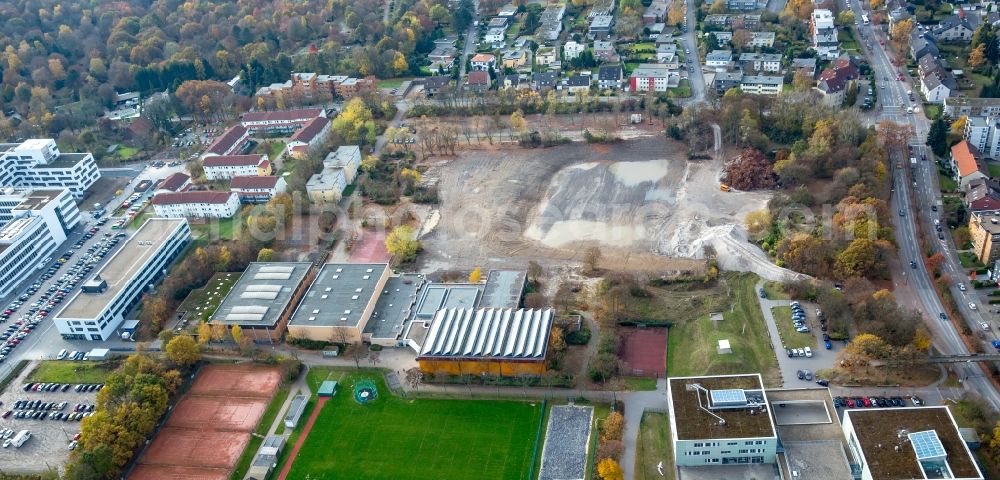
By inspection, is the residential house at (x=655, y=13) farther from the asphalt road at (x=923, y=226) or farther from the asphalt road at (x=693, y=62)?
the asphalt road at (x=923, y=226)

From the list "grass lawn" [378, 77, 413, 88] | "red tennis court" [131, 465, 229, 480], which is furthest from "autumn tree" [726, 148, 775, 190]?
"grass lawn" [378, 77, 413, 88]

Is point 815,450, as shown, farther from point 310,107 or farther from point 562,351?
point 310,107

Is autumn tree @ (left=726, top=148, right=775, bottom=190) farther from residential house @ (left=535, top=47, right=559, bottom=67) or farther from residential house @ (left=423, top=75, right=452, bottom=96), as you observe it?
residential house @ (left=423, top=75, right=452, bottom=96)

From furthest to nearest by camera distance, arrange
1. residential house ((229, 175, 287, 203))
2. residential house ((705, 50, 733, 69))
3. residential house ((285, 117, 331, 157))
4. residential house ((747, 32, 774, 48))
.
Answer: residential house ((747, 32, 774, 48))
residential house ((705, 50, 733, 69))
residential house ((285, 117, 331, 157))
residential house ((229, 175, 287, 203))

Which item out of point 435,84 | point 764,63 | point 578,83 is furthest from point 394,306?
point 764,63

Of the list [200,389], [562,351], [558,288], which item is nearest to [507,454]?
→ [562,351]

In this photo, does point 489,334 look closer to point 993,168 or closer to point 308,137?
point 308,137
